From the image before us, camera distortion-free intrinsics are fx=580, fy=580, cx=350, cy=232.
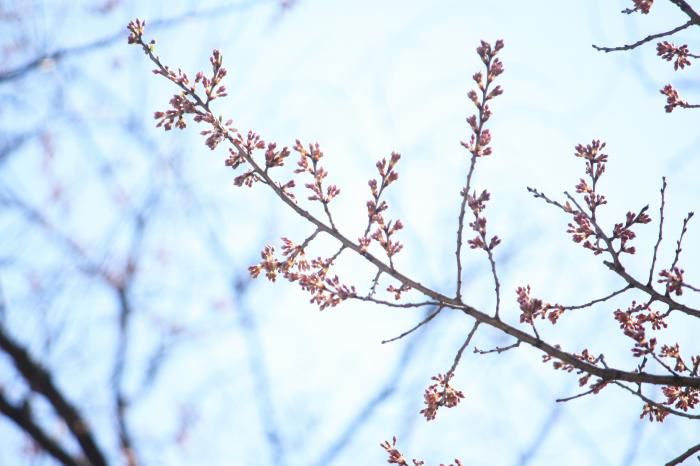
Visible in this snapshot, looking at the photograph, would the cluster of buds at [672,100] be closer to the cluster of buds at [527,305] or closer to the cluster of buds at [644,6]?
the cluster of buds at [644,6]

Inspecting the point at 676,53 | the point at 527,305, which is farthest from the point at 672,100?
the point at 527,305

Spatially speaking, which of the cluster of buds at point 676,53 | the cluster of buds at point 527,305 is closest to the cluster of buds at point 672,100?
the cluster of buds at point 676,53

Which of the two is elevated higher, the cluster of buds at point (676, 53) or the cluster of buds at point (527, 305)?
the cluster of buds at point (676, 53)

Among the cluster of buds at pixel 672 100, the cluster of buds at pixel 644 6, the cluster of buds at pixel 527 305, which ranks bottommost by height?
the cluster of buds at pixel 527 305

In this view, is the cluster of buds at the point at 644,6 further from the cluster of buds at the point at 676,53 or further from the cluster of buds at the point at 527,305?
the cluster of buds at the point at 527,305

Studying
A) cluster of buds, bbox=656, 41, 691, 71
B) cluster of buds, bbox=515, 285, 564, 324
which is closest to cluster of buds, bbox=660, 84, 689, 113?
cluster of buds, bbox=656, 41, 691, 71

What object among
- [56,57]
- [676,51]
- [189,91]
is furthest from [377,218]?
[56,57]

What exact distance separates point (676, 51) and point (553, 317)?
143 cm

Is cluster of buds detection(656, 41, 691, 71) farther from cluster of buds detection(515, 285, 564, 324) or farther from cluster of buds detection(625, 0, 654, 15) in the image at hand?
cluster of buds detection(515, 285, 564, 324)

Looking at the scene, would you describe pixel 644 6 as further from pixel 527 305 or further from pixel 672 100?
pixel 527 305

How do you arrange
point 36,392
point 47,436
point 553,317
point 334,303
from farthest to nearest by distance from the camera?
point 36,392
point 47,436
point 553,317
point 334,303

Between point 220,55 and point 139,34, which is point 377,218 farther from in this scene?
point 139,34

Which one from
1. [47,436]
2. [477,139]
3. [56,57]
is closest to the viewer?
[477,139]

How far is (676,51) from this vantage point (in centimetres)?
283
